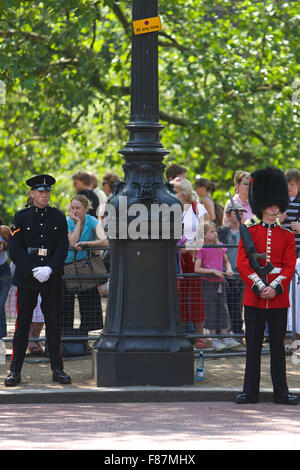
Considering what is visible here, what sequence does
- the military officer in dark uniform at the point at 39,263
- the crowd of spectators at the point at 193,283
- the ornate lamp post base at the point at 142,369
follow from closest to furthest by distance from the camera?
1. the ornate lamp post base at the point at 142,369
2. the military officer in dark uniform at the point at 39,263
3. the crowd of spectators at the point at 193,283

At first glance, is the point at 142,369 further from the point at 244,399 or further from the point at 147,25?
the point at 147,25

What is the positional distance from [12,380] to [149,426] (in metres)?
2.14

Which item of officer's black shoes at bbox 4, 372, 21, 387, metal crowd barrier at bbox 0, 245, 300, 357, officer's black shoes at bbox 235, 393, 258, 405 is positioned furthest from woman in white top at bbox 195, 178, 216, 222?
officer's black shoes at bbox 235, 393, 258, 405

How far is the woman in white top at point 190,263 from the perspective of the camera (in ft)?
39.2

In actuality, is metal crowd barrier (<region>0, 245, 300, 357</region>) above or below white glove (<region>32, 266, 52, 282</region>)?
below

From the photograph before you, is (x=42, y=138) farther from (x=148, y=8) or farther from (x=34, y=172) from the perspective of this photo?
(x=148, y=8)

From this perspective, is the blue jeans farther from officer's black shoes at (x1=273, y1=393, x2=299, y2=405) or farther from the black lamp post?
officer's black shoes at (x1=273, y1=393, x2=299, y2=405)

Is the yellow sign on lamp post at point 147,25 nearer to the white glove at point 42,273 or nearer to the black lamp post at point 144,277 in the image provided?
Answer: the black lamp post at point 144,277

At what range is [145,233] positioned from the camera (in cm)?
1010

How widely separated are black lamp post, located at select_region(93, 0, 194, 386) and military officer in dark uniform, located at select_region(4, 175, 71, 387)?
1.62 ft

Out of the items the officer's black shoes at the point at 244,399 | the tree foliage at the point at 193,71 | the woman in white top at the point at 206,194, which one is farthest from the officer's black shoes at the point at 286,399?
the tree foliage at the point at 193,71

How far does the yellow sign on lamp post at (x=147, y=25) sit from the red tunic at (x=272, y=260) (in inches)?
79.5

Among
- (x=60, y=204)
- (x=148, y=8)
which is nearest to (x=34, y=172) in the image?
(x=60, y=204)

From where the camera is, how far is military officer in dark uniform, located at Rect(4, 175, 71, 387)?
1028cm
